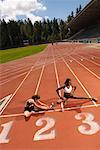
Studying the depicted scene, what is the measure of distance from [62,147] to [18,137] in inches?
59.0

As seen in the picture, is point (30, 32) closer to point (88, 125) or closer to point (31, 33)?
point (31, 33)

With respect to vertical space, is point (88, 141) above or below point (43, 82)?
above

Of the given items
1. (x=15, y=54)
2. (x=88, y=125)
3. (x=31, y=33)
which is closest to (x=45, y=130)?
(x=88, y=125)

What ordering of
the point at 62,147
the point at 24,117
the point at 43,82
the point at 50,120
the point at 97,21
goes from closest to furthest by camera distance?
the point at 62,147
the point at 50,120
the point at 24,117
the point at 43,82
the point at 97,21

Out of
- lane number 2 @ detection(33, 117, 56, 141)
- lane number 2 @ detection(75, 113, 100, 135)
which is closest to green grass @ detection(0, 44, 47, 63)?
lane number 2 @ detection(33, 117, 56, 141)

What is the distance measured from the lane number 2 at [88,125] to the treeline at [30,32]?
86.0 metres

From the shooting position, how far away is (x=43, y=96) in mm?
11672

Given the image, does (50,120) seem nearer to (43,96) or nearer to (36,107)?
(36,107)

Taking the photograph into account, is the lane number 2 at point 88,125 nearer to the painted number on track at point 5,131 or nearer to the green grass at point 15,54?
the painted number on track at point 5,131

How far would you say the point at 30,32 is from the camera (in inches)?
4596

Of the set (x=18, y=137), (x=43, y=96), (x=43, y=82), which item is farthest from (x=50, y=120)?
(x=43, y=82)

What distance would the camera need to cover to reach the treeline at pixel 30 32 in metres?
98.4

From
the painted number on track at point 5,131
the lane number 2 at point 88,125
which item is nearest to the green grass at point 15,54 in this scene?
the painted number on track at point 5,131

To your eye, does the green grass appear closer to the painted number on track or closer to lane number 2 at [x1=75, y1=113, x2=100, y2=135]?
the painted number on track
